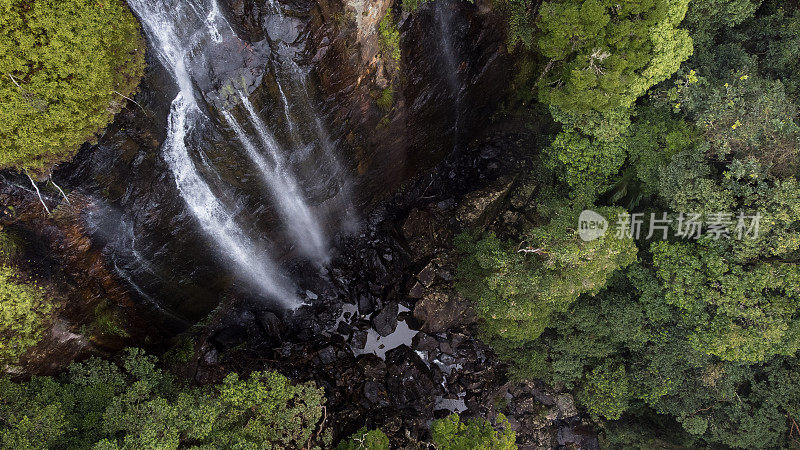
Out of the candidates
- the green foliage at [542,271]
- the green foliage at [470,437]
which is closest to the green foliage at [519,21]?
the green foliage at [542,271]

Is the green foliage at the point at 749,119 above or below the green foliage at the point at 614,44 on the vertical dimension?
below

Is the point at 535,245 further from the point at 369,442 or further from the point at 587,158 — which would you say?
the point at 369,442

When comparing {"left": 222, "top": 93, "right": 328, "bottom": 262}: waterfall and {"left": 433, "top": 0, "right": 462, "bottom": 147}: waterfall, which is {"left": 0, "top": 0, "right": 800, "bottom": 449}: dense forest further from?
{"left": 222, "top": 93, "right": 328, "bottom": 262}: waterfall

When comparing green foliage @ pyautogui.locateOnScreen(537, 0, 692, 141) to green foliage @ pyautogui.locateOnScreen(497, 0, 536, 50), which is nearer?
green foliage @ pyautogui.locateOnScreen(537, 0, 692, 141)

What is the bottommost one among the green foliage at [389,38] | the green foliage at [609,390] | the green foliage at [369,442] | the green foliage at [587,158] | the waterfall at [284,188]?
the green foliage at [609,390]

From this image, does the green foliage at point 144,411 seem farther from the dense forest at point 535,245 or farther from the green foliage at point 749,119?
the green foliage at point 749,119

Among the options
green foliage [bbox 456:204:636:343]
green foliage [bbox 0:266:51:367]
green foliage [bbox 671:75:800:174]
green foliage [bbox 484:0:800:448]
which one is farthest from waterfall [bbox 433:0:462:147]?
green foliage [bbox 0:266:51:367]
